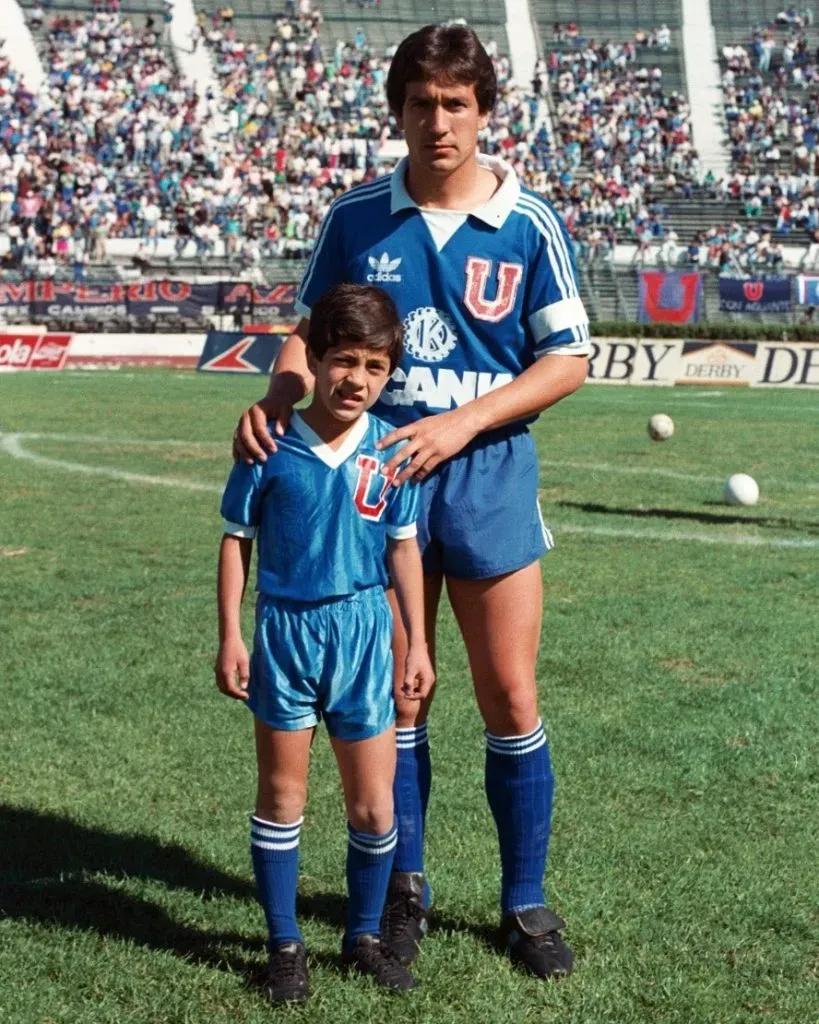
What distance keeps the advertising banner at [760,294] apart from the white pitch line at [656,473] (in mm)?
23265

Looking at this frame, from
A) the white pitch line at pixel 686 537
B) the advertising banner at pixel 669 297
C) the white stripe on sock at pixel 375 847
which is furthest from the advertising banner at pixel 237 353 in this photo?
the white stripe on sock at pixel 375 847

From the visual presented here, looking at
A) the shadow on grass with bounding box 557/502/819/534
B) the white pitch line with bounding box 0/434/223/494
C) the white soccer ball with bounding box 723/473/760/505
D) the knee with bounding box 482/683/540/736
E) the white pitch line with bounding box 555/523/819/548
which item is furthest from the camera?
the white pitch line with bounding box 0/434/223/494

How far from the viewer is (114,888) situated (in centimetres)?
443

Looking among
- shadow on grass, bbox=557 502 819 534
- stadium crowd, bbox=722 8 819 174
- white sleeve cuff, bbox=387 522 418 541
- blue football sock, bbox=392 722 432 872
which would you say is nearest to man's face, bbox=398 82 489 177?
white sleeve cuff, bbox=387 522 418 541

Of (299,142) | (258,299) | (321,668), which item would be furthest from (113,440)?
(299,142)

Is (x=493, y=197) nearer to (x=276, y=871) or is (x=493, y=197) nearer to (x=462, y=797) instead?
(x=276, y=871)

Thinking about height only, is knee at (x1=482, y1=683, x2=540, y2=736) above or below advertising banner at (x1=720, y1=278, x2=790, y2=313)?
above

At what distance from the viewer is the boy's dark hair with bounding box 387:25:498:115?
12.1 feet

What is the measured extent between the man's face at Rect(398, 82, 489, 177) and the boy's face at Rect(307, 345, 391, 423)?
56 cm

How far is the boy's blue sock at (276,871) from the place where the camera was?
3.68m

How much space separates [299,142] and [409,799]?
46430 millimetres

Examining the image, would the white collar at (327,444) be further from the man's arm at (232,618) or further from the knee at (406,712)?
the knee at (406,712)

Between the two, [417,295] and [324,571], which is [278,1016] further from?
[417,295]

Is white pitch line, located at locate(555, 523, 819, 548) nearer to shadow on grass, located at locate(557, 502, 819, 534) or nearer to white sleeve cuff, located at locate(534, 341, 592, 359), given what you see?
shadow on grass, located at locate(557, 502, 819, 534)
